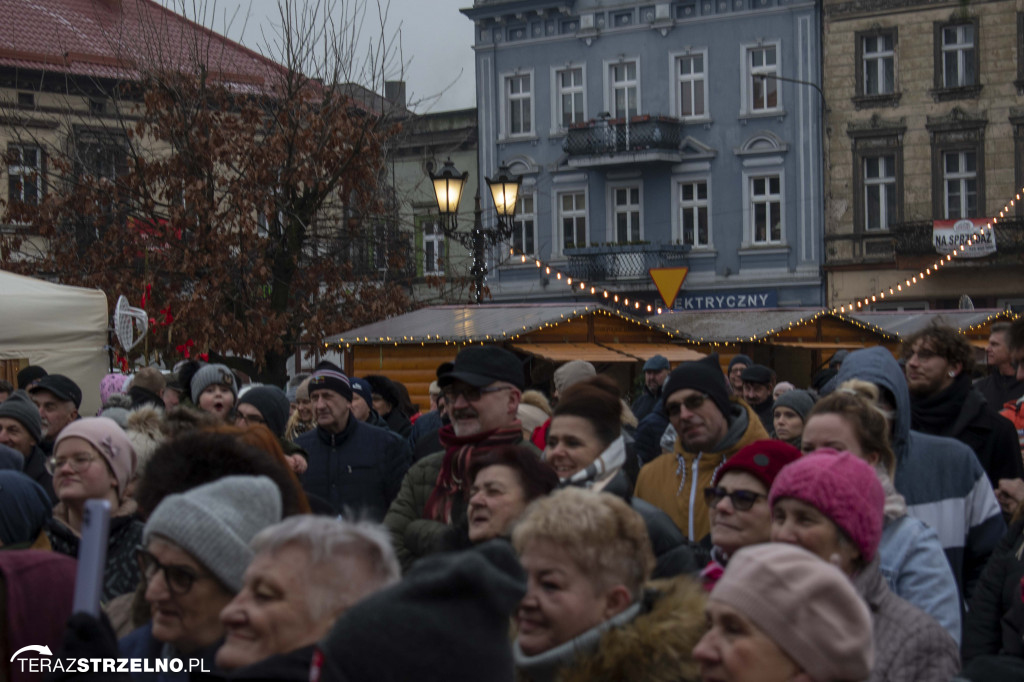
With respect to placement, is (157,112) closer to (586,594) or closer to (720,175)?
(586,594)

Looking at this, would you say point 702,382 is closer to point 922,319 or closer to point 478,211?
point 478,211

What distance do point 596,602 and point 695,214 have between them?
31519 mm

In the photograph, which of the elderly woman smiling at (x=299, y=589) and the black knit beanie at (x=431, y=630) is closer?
the black knit beanie at (x=431, y=630)

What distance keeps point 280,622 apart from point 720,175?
105 ft

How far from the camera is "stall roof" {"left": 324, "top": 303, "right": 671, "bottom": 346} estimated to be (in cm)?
1620

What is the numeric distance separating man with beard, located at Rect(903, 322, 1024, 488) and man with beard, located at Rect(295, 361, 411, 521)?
2.84 metres

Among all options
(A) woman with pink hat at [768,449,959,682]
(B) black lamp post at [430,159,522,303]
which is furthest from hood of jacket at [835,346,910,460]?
(B) black lamp post at [430,159,522,303]

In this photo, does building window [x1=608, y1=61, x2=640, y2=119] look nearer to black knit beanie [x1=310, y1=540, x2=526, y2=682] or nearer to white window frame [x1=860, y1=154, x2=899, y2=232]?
white window frame [x1=860, y1=154, x2=899, y2=232]

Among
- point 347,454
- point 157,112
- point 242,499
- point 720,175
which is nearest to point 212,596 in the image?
point 242,499

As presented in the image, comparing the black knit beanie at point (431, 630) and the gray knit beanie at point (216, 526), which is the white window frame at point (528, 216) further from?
the black knit beanie at point (431, 630)

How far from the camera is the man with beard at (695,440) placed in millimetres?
5172

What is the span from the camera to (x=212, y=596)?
3021 mm

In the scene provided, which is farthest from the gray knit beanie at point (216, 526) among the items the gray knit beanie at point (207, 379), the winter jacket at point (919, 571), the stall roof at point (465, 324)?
the stall roof at point (465, 324)

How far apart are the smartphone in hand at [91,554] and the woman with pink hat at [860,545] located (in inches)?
73.8
